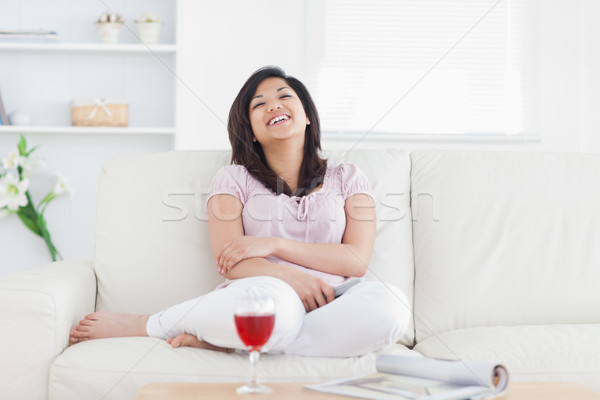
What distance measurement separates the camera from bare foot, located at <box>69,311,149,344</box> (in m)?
1.63

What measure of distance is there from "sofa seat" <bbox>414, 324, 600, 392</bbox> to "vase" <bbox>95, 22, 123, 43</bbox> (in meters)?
2.44

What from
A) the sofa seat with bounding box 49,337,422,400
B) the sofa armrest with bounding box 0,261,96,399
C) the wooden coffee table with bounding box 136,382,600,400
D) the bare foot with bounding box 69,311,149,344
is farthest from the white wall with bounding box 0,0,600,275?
the wooden coffee table with bounding box 136,382,600,400

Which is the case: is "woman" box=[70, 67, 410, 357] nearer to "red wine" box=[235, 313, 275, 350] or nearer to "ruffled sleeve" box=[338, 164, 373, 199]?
"ruffled sleeve" box=[338, 164, 373, 199]

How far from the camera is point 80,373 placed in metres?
1.45

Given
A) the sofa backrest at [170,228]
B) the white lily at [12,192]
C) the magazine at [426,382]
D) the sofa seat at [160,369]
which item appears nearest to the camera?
the magazine at [426,382]

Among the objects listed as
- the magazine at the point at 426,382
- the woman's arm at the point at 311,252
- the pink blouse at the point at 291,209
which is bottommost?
the magazine at the point at 426,382

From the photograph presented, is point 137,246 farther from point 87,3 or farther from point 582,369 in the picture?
point 87,3

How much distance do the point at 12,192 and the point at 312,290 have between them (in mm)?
2197

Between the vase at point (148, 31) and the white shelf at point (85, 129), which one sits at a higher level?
the vase at point (148, 31)

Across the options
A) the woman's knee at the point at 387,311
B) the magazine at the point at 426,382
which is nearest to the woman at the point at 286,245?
the woman's knee at the point at 387,311

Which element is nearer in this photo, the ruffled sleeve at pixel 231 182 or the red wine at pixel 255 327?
the red wine at pixel 255 327

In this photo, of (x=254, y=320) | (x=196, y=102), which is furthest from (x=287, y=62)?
(x=254, y=320)

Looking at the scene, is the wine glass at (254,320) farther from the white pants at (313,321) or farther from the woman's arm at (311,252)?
the woman's arm at (311,252)

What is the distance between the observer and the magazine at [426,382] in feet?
3.33
